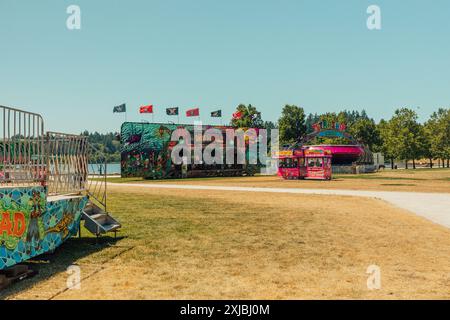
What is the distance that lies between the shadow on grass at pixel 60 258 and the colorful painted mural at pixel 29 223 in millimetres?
378

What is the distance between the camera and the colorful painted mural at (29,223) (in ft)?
24.6

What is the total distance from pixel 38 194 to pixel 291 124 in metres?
92.4

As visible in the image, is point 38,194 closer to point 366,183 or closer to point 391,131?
point 366,183

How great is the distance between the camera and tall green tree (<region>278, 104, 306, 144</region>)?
97.4 meters

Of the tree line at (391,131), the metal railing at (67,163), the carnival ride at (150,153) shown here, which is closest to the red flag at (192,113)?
the carnival ride at (150,153)

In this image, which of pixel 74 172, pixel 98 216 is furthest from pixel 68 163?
pixel 98 216

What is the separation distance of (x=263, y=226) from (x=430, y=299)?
773 centimetres

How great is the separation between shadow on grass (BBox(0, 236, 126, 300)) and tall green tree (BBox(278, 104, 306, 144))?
87317mm

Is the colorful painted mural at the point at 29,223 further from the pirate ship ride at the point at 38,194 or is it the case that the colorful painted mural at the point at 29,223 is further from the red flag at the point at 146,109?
the red flag at the point at 146,109

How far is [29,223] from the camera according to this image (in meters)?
8.23
